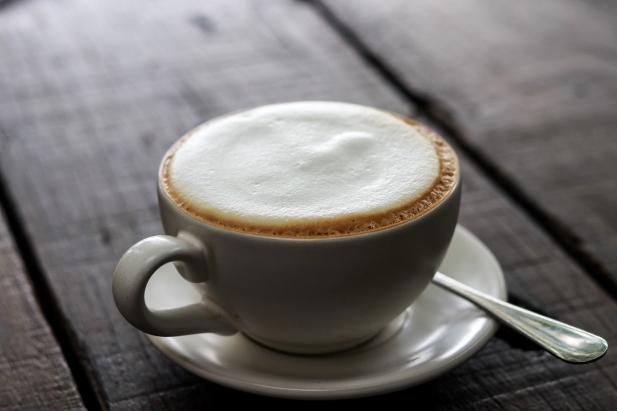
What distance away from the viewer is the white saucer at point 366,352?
43 cm

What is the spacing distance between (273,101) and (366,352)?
0.47 m

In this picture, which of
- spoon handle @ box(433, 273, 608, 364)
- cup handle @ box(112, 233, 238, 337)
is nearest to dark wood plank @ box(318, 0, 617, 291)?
spoon handle @ box(433, 273, 608, 364)

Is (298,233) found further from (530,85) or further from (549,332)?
(530,85)

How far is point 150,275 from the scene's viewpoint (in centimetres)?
42

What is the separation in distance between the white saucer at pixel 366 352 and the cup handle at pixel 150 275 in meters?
0.02

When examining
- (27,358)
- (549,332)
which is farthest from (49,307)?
(549,332)

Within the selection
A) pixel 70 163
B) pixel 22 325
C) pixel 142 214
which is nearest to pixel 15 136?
pixel 70 163

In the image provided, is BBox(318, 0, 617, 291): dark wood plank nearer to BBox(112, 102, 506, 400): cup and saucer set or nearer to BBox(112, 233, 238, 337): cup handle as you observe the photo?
BBox(112, 102, 506, 400): cup and saucer set

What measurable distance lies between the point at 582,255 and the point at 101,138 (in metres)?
0.56

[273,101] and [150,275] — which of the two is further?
[273,101]

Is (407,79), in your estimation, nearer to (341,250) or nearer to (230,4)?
(230,4)

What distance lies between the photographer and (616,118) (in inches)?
33.0

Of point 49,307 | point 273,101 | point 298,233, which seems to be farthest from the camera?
point 273,101

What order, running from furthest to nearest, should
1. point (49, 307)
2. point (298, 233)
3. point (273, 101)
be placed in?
point (273, 101) < point (49, 307) < point (298, 233)
